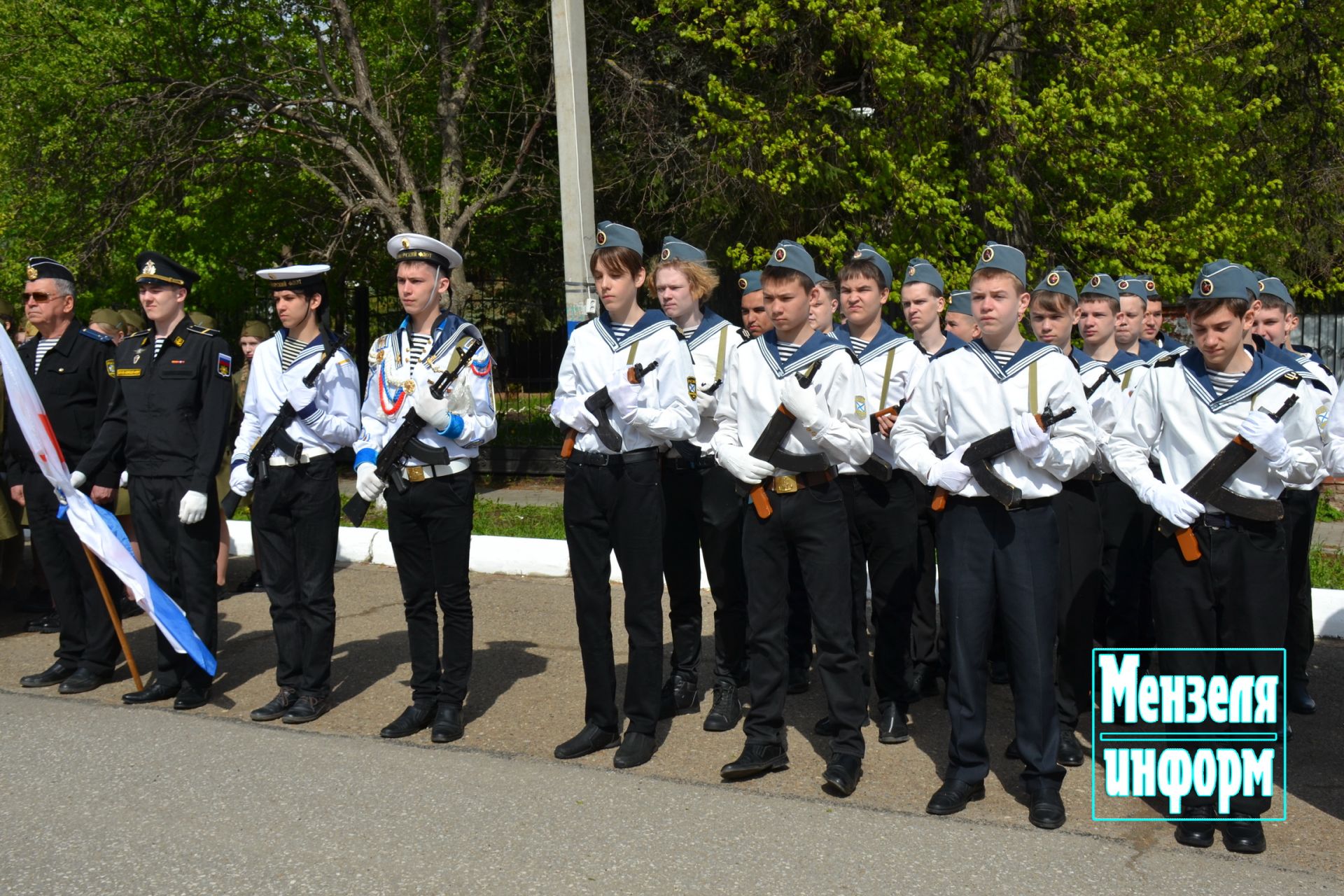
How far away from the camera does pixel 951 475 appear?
476 centimetres

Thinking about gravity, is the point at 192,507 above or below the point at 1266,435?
below

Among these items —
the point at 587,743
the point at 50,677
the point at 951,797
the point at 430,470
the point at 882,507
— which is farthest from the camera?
the point at 50,677

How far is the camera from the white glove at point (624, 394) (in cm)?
524

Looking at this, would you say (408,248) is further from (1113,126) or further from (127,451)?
(1113,126)

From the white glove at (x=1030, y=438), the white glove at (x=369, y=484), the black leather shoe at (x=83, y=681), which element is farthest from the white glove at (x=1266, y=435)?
the black leather shoe at (x=83, y=681)

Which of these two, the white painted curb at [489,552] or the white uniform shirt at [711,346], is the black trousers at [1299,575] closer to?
the white uniform shirt at [711,346]

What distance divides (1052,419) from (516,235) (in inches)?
503

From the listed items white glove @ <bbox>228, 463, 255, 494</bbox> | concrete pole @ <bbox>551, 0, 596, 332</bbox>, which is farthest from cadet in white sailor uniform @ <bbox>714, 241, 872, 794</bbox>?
concrete pole @ <bbox>551, 0, 596, 332</bbox>

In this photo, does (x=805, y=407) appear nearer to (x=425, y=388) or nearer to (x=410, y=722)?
(x=425, y=388)

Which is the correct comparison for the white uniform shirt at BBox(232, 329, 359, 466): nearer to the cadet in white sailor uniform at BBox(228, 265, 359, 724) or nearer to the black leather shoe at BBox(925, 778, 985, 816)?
the cadet in white sailor uniform at BBox(228, 265, 359, 724)

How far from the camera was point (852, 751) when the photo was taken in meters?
5.12

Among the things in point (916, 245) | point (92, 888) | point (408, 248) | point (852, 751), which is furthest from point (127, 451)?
point (916, 245)

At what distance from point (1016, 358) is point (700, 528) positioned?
2043mm

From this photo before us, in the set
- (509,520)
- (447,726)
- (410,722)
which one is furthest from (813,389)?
(509,520)
